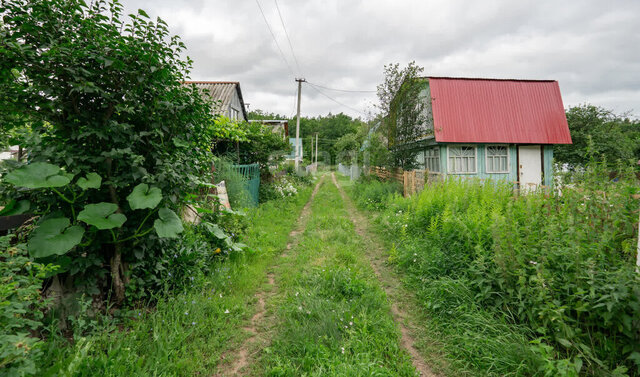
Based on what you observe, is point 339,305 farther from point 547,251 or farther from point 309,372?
point 547,251

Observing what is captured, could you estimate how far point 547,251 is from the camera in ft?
9.16

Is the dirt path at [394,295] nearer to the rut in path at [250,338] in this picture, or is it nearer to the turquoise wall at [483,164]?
the rut in path at [250,338]

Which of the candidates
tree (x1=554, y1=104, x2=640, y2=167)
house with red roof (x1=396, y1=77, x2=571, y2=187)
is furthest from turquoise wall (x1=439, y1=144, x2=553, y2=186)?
tree (x1=554, y1=104, x2=640, y2=167)

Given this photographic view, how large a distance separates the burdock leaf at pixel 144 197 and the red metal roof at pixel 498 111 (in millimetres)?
13447

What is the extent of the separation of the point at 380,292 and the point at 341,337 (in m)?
1.17

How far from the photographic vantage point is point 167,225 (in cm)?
289

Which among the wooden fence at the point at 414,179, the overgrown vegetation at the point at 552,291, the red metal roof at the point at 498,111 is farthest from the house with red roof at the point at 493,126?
the overgrown vegetation at the point at 552,291

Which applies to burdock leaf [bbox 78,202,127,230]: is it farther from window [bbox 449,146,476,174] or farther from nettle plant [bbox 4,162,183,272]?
window [bbox 449,146,476,174]

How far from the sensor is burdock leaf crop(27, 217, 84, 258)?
231 centimetres

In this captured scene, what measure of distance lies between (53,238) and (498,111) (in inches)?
702

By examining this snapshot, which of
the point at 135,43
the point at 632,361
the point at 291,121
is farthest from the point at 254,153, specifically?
the point at 291,121

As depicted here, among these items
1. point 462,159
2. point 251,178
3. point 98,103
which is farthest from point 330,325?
point 462,159

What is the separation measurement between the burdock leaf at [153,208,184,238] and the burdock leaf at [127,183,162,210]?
0.82ft

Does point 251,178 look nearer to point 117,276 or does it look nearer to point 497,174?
point 117,276
